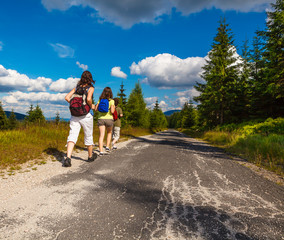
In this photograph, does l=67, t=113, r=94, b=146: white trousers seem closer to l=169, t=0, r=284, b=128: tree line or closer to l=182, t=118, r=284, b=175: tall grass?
l=182, t=118, r=284, b=175: tall grass

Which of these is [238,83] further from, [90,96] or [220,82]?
[90,96]

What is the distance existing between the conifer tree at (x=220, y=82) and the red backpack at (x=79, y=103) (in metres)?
15.0

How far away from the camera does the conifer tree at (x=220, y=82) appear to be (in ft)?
53.9

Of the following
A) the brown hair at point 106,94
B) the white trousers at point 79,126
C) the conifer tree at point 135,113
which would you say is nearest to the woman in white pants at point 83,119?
the white trousers at point 79,126

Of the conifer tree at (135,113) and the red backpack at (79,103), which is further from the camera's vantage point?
the conifer tree at (135,113)

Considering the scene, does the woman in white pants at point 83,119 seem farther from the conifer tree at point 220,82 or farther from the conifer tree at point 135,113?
the conifer tree at point 135,113

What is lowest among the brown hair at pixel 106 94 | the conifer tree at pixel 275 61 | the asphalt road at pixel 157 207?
the asphalt road at pixel 157 207

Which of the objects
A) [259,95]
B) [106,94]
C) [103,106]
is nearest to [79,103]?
[103,106]

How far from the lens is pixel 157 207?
2.24 meters

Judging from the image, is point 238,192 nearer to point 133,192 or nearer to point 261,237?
point 261,237

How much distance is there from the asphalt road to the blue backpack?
2.63m

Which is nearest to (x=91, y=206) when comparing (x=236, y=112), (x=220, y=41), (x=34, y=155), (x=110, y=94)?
(x=34, y=155)

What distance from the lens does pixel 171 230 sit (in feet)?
5.73

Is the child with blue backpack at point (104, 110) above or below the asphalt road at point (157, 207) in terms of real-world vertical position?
above
